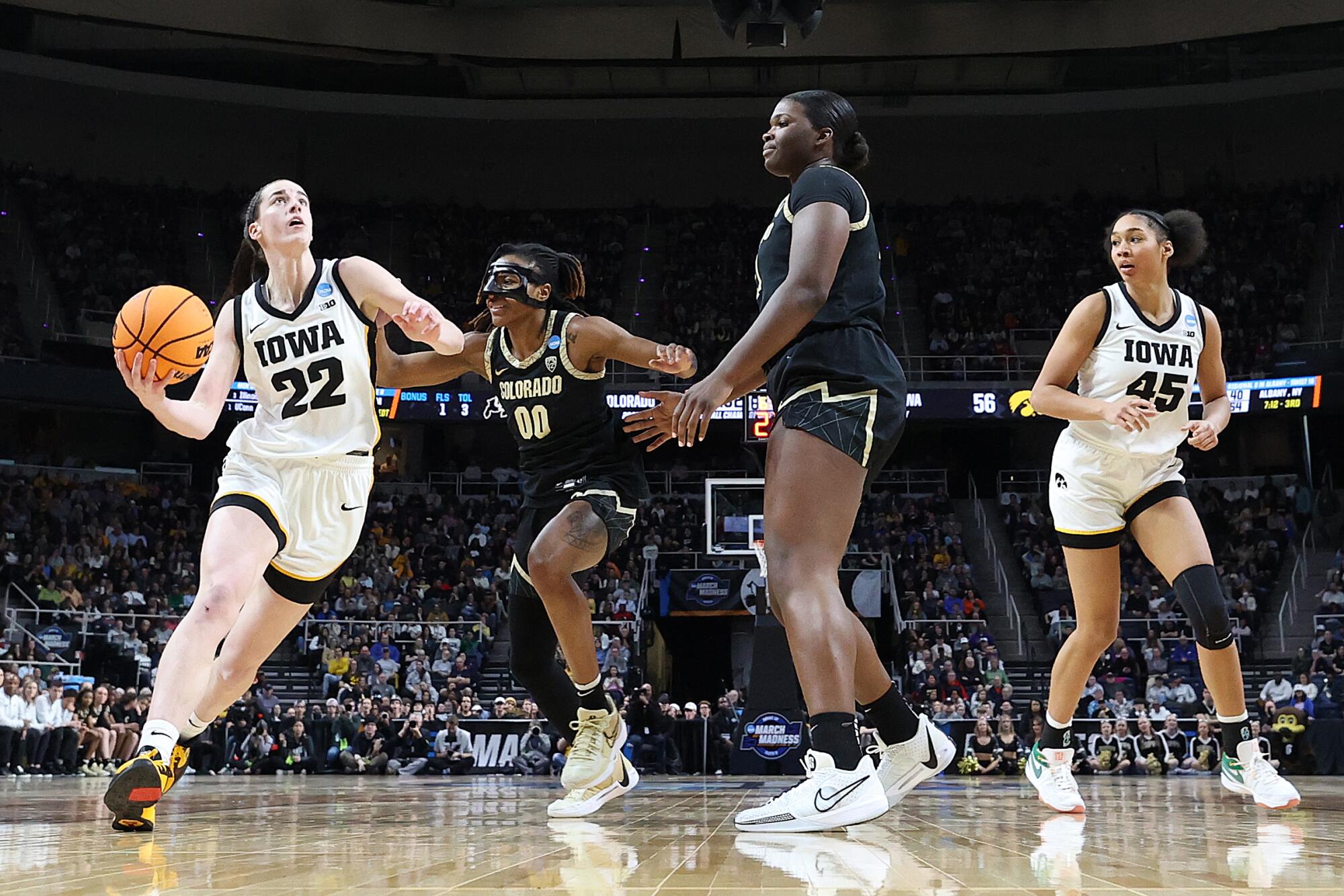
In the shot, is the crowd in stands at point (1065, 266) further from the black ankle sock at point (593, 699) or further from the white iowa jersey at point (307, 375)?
the white iowa jersey at point (307, 375)

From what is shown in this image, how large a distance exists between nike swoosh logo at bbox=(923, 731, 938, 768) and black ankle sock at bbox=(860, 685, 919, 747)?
0.19ft

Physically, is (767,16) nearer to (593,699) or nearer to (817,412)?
(593,699)

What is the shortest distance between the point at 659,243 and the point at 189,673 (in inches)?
967

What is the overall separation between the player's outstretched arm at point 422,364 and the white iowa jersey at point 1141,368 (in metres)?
2.63

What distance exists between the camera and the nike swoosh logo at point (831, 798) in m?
3.23

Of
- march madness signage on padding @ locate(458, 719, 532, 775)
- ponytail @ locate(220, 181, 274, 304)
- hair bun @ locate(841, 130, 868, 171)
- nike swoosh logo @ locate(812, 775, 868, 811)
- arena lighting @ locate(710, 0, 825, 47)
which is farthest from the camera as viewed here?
march madness signage on padding @ locate(458, 719, 532, 775)

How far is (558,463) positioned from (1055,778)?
2404mm

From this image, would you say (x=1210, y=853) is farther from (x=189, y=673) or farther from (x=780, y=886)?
(x=189, y=673)

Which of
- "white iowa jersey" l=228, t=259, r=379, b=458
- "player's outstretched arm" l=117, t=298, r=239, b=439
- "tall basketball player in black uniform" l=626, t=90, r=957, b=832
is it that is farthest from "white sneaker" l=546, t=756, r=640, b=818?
"player's outstretched arm" l=117, t=298, r=239, b=439

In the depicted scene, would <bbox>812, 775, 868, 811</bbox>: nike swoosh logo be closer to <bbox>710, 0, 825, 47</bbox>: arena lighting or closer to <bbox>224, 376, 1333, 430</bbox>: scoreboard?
<bbox>710, 0, 825, 47</bbox>: arena lighting

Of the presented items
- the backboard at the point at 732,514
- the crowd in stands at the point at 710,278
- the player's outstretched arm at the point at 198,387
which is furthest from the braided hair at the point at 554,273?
the crowd in stands at the point at 710,278

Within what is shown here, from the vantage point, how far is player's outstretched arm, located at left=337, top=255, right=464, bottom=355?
420 cm

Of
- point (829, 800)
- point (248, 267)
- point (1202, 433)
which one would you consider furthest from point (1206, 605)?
point (248, 267)

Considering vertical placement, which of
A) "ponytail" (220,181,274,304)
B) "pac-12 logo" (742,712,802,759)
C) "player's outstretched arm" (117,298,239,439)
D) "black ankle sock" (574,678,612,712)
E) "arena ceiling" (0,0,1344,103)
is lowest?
"pac-12 logo" (742,712,802,759)
